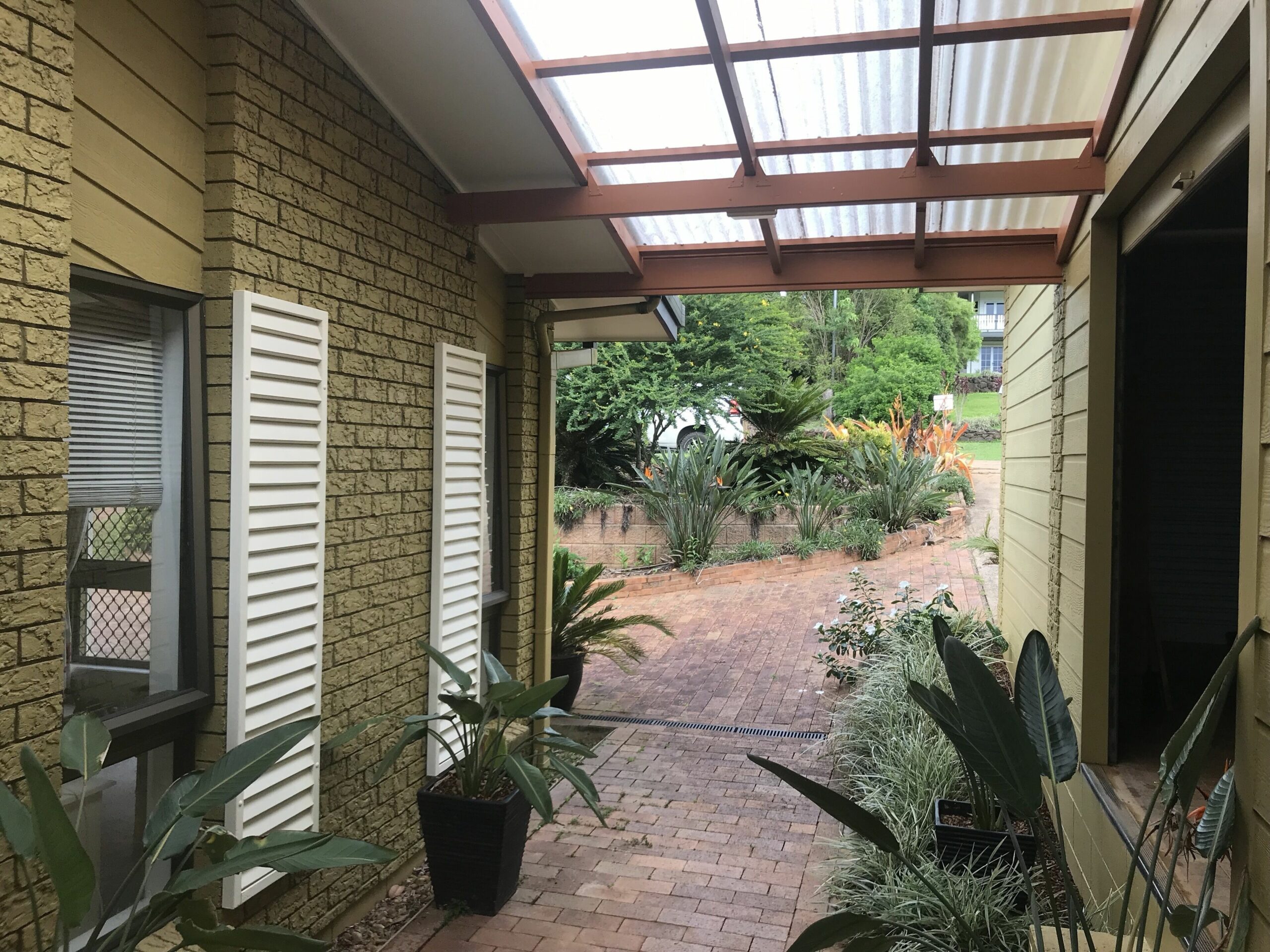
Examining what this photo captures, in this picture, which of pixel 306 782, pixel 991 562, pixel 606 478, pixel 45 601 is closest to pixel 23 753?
pixel 45 601

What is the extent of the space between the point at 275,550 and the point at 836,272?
10.7ft

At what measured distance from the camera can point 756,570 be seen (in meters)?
12.2

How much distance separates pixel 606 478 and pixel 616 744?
10037 mm

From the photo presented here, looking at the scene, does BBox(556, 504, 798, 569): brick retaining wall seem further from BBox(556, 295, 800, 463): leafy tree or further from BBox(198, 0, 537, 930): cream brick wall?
BBox(198, 0, 537, 930): cream brick wall

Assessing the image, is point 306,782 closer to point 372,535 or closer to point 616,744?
point 372,535

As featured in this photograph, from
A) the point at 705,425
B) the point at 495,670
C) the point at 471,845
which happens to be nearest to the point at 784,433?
the point at 705,425

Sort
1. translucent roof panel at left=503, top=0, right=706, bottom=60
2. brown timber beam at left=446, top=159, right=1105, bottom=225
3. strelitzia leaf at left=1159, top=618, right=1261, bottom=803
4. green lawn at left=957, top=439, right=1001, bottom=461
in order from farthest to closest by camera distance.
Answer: green lawn at left=957, top=439, right=1001, bottom=461 → brown timber beam at left=446, top=159, right=1105, bottom=225 → translucent roof panel at left=503, top=0, right=706, bottom=60 → strelitzia leaf at left=1159, top=618, right=1261, bottom=803

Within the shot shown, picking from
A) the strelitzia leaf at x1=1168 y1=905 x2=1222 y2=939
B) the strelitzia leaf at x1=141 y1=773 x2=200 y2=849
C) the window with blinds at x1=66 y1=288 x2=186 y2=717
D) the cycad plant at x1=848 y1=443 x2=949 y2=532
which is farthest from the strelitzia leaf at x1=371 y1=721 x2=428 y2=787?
the cycad plant at x1=848 y1=443 x2=949 y2=532

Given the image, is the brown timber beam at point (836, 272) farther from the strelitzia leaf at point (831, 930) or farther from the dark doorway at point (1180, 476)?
the strelitzia leaf at point (831, 930)

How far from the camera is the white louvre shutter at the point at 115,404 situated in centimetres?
260

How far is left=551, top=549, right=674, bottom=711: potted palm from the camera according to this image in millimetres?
6848

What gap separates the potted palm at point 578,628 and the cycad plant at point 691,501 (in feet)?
17.2

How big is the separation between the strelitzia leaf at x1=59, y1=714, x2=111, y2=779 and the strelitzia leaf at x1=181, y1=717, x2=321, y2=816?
21 cm

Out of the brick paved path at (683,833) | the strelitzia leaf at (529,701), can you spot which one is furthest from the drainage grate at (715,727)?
the strelitzia leaf at (529,701)
